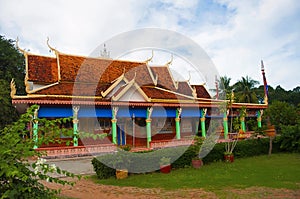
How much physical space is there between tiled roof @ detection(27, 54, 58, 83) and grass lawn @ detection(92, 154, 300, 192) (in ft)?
38.7

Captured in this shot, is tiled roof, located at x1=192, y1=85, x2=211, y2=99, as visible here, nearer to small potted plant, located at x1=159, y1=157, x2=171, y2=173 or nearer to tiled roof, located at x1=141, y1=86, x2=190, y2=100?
tiled roof, located at x1=141, y1=86, x2=190, y2=100

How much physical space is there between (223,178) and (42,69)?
49.8 feet

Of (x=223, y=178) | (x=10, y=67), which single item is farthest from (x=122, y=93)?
(x=10, y=67)

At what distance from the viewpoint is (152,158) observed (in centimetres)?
1048

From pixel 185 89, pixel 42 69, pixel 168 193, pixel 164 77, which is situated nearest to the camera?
pixel 168 193

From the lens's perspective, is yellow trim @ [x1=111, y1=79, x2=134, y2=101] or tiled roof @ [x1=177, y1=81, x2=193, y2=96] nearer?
yellow trim @ [x1=111, y1=79, x2=134, y2=101]

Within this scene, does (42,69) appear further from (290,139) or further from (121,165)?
(290,139)

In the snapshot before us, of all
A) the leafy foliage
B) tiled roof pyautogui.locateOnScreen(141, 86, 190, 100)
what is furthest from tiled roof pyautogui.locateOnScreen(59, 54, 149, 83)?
the leafy foliage

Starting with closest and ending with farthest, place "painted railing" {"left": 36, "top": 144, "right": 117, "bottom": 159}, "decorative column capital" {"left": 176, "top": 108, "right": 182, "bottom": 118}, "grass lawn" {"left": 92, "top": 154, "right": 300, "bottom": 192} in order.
→ 1. "grass lawn" {"left": 92, "top": 154, "right": 300, "bottom": 192}
2. "painted railing" {"left": 36, "top": 144, "right": 117, "bottom": 159}
3. "decorative column capital" {"left": 176, "top": 108, "right": 182, "bottom": 118}

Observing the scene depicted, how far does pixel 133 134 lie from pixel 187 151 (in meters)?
7.78

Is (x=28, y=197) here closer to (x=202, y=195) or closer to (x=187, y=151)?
(x=202, y=195)

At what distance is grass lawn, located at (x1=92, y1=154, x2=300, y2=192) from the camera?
8031 millimetres

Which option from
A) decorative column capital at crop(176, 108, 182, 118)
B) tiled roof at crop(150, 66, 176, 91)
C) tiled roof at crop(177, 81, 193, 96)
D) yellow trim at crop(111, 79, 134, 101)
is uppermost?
tiled roof at crop(150, 66, 176, 91)

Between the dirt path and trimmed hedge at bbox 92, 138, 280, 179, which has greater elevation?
trimmed hedge at bbox 92, 138, 280, 179
